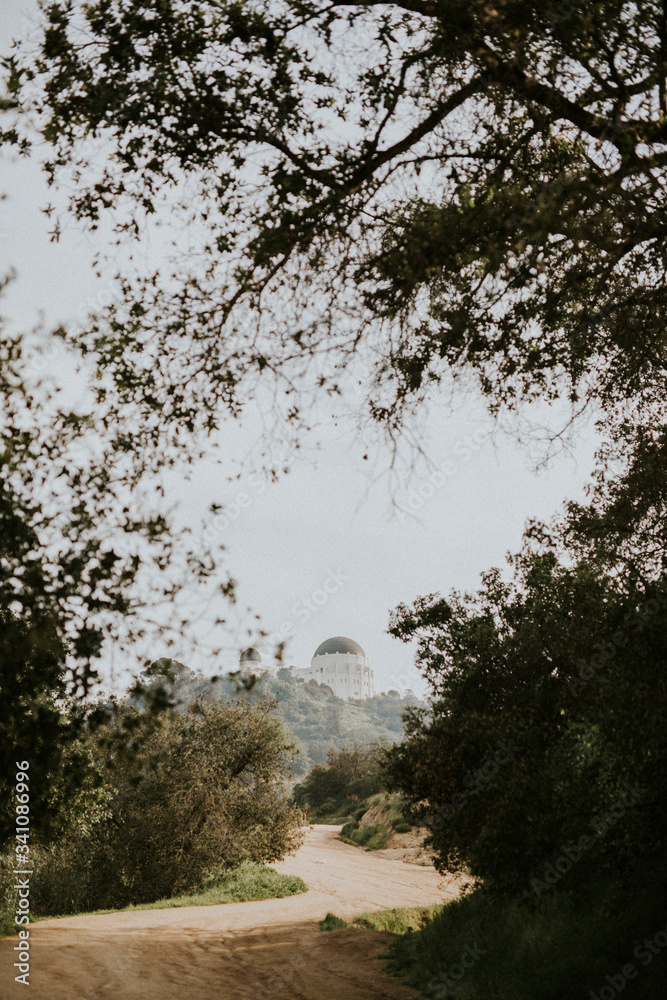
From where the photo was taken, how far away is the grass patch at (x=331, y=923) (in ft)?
51.0

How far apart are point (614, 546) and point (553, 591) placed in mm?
3532

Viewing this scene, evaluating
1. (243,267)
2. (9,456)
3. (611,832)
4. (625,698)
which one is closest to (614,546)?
(625,698)

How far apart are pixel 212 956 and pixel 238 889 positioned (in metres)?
8.59

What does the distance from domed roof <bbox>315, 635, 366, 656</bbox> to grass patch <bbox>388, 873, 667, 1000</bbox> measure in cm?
16641

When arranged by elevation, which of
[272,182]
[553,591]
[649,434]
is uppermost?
[272,182]

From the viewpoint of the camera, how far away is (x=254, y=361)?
6.62 m

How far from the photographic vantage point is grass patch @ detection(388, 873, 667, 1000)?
783 cm

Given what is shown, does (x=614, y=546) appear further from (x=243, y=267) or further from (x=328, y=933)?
(x=328, y=933)

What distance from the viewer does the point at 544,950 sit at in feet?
30.3

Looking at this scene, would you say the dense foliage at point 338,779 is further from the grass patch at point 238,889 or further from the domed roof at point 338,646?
the domed roof at point 338,646

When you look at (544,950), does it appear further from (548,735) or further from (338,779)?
(338,779)

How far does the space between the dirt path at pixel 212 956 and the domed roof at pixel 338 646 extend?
15837cm

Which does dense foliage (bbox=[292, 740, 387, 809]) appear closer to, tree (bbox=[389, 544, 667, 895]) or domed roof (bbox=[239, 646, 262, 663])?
tree (bbox=[389, 544, 667, 895])

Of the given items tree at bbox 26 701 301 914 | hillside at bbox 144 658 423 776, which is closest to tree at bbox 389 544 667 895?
tree at bbox 26 701 301 914
